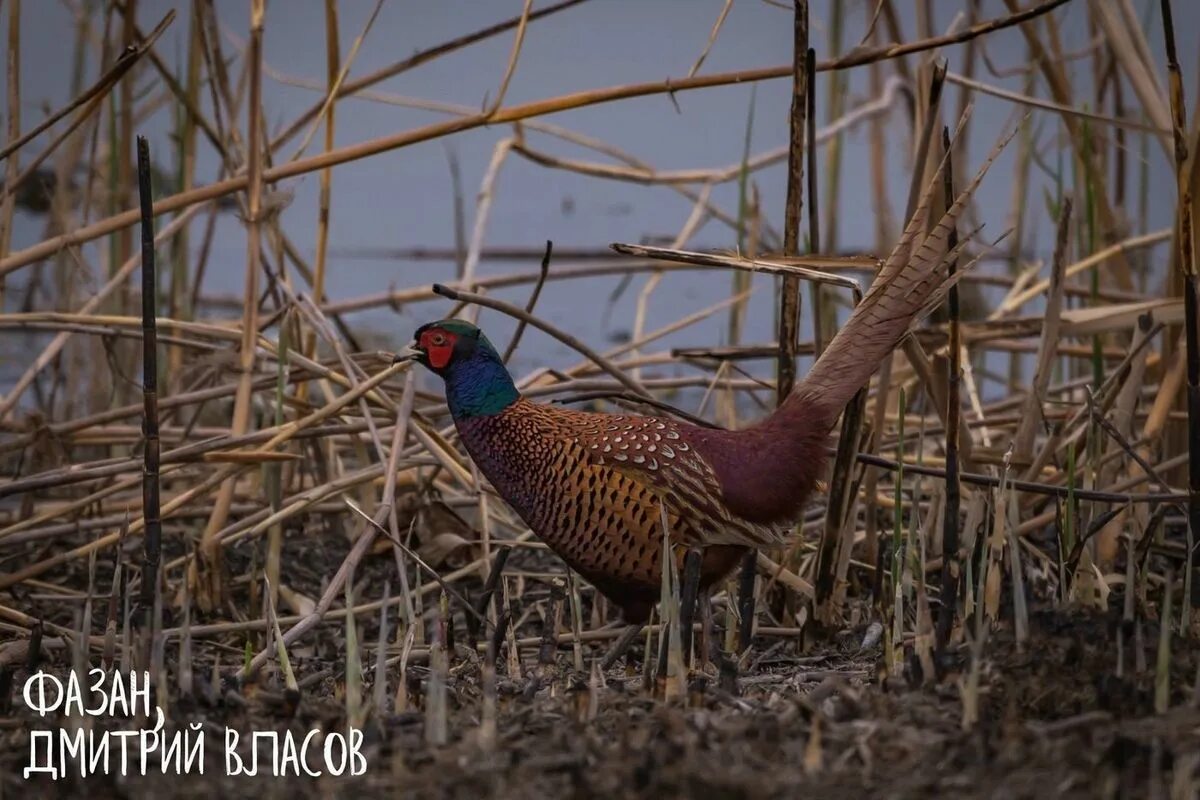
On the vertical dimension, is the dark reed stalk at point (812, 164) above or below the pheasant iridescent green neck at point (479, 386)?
above

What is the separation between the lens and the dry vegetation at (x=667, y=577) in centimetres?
269

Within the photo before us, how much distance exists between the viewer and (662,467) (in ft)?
12.8

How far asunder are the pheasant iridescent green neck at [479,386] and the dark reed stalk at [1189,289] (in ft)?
5.28

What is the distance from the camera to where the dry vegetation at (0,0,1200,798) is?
269 centimetres

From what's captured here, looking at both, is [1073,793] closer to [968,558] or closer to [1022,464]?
[968,558]

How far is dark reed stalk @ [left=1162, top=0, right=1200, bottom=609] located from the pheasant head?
1.61 metres

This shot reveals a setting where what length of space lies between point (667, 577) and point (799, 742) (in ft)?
2.10

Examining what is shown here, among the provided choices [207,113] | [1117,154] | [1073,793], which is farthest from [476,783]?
[207,113]

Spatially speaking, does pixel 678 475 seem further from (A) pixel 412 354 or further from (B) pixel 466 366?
(A) pixel 412 354

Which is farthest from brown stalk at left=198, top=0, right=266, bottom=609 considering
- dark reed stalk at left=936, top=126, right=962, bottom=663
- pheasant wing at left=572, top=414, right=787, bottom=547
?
dark reed stalk at left=936, top=126, right=962, bottom=663

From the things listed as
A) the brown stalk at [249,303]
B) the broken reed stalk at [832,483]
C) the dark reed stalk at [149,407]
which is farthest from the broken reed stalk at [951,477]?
the brown stalk at [249,303]

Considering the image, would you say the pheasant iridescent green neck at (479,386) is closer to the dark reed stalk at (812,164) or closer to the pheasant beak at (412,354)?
the pheasant beak at (412,354)

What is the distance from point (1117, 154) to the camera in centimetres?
673

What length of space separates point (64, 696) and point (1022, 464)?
8.36 feet
